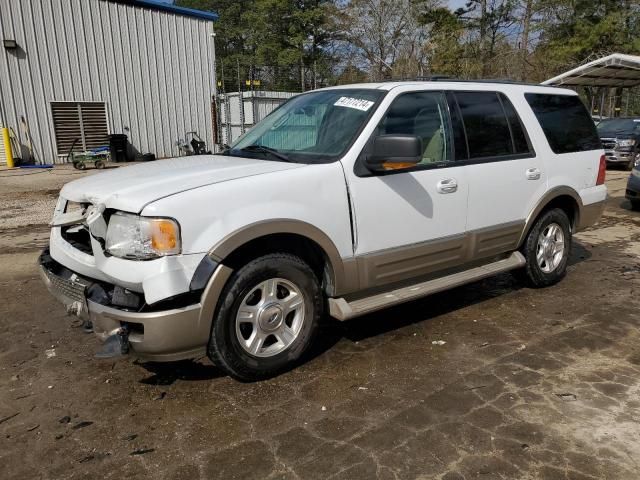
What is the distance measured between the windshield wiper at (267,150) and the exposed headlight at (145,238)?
3.58ft

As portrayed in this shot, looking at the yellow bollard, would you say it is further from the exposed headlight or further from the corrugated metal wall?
the exposed headlight

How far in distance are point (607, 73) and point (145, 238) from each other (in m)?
20.6

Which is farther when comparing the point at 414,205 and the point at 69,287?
the point at 414,205

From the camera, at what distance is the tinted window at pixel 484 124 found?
4223 mm

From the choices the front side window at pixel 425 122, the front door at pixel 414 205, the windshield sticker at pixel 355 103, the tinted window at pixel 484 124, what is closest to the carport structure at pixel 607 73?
the tinted window at pixel 484 124

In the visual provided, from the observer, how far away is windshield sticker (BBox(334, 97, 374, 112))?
147 inches

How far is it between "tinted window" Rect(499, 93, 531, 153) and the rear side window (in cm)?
30

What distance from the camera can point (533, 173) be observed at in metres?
4.66

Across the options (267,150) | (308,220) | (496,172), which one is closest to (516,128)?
(496,172)

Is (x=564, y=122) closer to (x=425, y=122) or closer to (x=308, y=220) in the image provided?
(x=425, y=122)

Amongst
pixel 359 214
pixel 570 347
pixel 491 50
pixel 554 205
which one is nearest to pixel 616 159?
pixel 554 205

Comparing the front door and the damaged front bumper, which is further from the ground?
the front door

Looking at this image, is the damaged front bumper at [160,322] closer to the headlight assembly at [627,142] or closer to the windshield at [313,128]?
the windshield at [313,128]

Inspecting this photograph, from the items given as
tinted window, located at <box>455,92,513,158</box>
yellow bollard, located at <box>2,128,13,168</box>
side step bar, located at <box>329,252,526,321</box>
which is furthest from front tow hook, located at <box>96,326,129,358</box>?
yellow bollard, located at <box>2,128,13,168</box>
